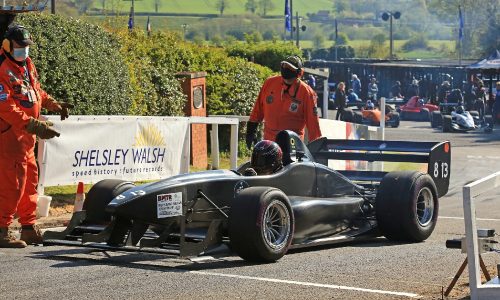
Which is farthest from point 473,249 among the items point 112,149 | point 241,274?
point 112,149

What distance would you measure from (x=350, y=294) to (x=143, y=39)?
1430 cm

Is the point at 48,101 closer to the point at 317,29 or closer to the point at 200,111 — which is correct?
the point at 200,111

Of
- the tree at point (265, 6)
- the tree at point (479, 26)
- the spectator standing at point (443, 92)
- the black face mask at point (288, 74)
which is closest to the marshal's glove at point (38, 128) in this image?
the black face mask at point (288, 74)

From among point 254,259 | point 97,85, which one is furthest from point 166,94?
point 254,259

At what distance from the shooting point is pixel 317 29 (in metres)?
129

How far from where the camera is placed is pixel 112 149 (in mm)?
15570

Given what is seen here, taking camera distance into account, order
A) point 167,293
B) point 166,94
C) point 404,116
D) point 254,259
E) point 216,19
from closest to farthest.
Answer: point 167,293, point 254,259, point 166,94, point 404,116, point 216,19

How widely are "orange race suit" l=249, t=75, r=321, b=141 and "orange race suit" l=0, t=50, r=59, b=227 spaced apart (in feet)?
11.8

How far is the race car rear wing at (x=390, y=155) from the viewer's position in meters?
14.2

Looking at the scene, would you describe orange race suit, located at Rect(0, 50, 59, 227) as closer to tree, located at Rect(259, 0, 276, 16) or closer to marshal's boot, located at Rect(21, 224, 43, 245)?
marshal's boot, located at Rect(21, 224, 43, 245)

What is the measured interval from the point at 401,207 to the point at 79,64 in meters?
6.16

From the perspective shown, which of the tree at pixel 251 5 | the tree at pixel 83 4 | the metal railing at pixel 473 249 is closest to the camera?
the metal railing at pixel 473 249

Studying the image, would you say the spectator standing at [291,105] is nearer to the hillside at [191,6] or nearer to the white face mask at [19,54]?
the white face mask at [19,54]

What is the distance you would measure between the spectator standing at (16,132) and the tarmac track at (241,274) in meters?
0.37
